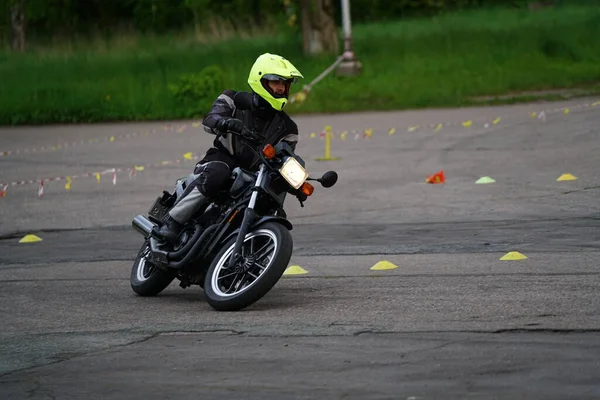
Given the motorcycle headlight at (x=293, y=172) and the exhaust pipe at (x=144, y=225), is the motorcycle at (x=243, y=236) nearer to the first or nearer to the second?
the motorcycle headlight at (x=293, y=172)

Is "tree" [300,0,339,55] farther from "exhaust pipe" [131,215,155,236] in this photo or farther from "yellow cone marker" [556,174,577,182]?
"exhaust pipe" [131,215,155,236]

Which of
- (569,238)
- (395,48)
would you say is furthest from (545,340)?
(395,48)

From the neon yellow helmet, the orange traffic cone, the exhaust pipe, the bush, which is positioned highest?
the neon yellow helmet

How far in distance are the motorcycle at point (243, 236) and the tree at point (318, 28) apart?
91.3 feet

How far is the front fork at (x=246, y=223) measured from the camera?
9266 millimetres

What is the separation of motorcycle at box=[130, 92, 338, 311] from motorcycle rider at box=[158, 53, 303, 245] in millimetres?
86

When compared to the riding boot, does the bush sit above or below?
below

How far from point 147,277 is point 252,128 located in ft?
4.73

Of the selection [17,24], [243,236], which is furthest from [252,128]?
[17,24]

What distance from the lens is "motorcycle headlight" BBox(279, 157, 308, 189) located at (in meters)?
9.15

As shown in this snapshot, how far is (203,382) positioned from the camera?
6977 mm

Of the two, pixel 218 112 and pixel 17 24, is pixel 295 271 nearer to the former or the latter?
pixel 218 112

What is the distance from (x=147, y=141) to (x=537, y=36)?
53.5 ft

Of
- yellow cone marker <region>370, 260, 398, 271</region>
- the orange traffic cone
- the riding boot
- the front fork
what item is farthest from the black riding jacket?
the orange traffic cone
